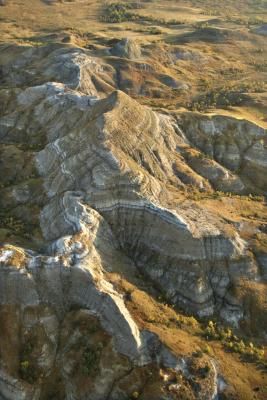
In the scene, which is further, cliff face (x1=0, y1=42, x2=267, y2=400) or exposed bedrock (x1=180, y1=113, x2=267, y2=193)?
exposed bedrock (x1=180, y1=113, x2=267, y2=193)

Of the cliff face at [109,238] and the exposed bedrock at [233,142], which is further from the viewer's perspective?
the exposed bedrock at [233,142]

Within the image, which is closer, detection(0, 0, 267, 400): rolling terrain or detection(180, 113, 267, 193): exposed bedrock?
detection(0, 0, 267, 400): rolling terrain

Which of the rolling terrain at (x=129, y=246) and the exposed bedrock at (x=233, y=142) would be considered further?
the exposed bedrock at (x=233, y=142)

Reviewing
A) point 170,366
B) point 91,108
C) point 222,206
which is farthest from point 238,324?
point 91,108

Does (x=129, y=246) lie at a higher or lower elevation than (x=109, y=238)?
lower

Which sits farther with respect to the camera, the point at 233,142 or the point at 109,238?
the point at 233,142

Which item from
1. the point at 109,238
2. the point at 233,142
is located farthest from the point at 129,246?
the point at 233,142

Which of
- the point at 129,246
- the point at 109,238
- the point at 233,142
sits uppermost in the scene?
the point at 233,142

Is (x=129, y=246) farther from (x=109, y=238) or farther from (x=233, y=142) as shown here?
(x=233, y=142)

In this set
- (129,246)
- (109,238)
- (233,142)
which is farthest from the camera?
(233,142)
